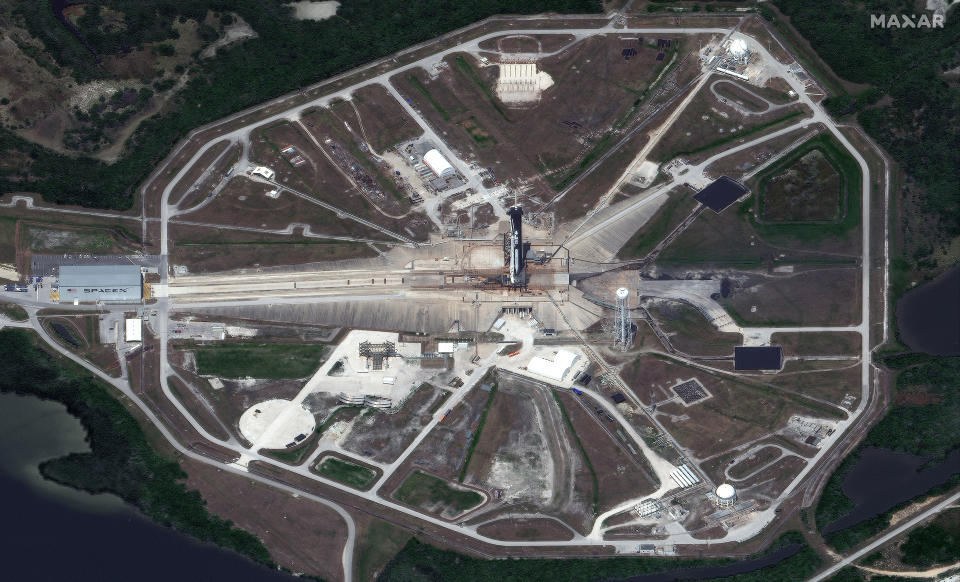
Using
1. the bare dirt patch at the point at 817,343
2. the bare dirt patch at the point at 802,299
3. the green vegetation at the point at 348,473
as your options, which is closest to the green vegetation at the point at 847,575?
the bare dirt patch at the point at 817,343

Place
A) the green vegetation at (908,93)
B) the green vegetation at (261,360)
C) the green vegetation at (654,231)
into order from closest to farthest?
1. the green vegetation at (261,360)
2. the green vegetation at (654,231)
3. the green vegetation at (908,93)

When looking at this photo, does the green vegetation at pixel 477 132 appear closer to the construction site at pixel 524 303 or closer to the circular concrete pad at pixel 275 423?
the construction site at pixel 524 303

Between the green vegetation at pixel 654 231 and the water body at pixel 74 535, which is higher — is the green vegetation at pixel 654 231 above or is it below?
above

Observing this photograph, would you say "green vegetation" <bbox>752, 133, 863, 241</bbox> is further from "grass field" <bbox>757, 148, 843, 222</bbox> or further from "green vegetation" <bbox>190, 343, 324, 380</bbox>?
"green vegetation" <bbox>190, 343, 324, 380</bbox>

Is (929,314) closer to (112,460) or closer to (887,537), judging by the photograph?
(887,537)

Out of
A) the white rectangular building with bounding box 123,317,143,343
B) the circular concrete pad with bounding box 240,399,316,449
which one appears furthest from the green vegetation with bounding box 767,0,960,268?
the white rectangular building with bounding box 123,317,143,343

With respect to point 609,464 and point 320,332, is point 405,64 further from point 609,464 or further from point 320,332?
point 609,464

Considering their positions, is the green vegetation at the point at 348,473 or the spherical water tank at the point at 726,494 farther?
the green vegetation at the point at 348,473
